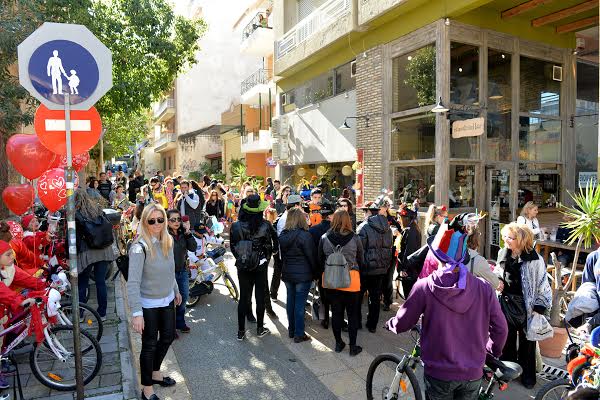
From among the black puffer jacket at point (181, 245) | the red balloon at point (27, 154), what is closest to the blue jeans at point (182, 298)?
the black puffer jacket at point (181, 245)

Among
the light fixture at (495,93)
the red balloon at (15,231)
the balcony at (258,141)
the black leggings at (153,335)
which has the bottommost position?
the black leggings at (153,335)

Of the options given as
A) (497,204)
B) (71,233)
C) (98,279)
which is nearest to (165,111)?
(497,204)

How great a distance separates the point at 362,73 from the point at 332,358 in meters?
9.46

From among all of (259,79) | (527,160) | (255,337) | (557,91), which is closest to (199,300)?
(255,337)

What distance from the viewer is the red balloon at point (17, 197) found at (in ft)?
22.7

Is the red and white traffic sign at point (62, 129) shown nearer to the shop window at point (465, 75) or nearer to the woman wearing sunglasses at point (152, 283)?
the woman wearing sunglasses at point (152, 283)

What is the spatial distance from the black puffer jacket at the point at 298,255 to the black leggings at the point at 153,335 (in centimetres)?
177

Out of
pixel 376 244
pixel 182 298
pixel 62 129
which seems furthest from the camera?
pixel 182 298

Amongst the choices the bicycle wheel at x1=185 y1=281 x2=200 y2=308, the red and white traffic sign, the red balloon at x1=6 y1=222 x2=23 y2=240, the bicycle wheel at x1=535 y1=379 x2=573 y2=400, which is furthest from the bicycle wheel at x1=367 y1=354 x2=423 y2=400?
the red balloon at x1=6 y1=222 x2=23 y2=240

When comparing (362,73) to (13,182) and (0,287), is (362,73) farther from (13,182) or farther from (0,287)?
(0,287)

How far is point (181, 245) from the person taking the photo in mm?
5453

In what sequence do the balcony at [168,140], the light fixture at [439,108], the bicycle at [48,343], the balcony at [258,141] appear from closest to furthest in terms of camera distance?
the bicycle at [48,343], the light fixture at [439,108], the balcony at [258,141], the balcony at [168,140]

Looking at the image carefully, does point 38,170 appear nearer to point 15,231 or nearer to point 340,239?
point 15,231

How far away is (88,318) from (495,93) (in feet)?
A: 32.3
